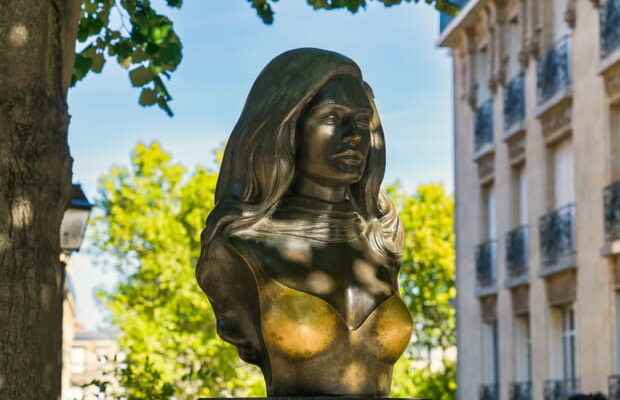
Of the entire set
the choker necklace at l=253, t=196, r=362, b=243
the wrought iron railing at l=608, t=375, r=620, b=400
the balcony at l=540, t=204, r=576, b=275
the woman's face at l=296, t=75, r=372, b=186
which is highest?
the balcony at l=540, t=204, r=576, b=275

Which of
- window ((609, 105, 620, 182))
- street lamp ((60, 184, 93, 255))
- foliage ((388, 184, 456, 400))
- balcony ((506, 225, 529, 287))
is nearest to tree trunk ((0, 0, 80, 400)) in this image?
street lamp ((60, 184, 93, 255))

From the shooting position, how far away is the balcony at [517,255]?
25484 mm

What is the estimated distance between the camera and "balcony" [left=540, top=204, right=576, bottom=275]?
22688 mm

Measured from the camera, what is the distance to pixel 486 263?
2839 cm

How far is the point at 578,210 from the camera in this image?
72.9ft

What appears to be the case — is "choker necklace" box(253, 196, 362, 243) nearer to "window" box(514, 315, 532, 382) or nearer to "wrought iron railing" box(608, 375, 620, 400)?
"wrought iron railing" box(608, 375, 620, 400)

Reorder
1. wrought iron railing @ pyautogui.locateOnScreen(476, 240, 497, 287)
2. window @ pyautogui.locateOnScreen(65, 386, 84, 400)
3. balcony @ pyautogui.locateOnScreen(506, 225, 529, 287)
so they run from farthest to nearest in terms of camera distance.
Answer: wrought iron railing @ pyautogui.locateOnScreen(476, 240, 497, 287)
balcony @ pyautogui.locateOnScreen(506, 225, 529, 287)
window @ pyautogui.locateOnScreen(65, 386, 84, 400)

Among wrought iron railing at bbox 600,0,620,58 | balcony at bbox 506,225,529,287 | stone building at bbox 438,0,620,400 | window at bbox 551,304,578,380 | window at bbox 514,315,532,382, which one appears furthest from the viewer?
window at bbox 514,315,532,382

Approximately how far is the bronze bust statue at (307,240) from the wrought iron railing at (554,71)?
17.6 metres

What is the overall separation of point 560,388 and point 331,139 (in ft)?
59.5

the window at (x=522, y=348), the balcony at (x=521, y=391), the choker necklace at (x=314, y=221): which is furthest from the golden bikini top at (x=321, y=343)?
the window at (x=522, y=348)

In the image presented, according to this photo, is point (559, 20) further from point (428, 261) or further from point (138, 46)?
point (428, 261)

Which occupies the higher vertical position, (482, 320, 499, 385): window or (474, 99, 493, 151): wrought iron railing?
(474, 99, 493, 151): wrought iron railing

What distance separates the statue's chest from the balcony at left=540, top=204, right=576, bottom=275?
1708cm
